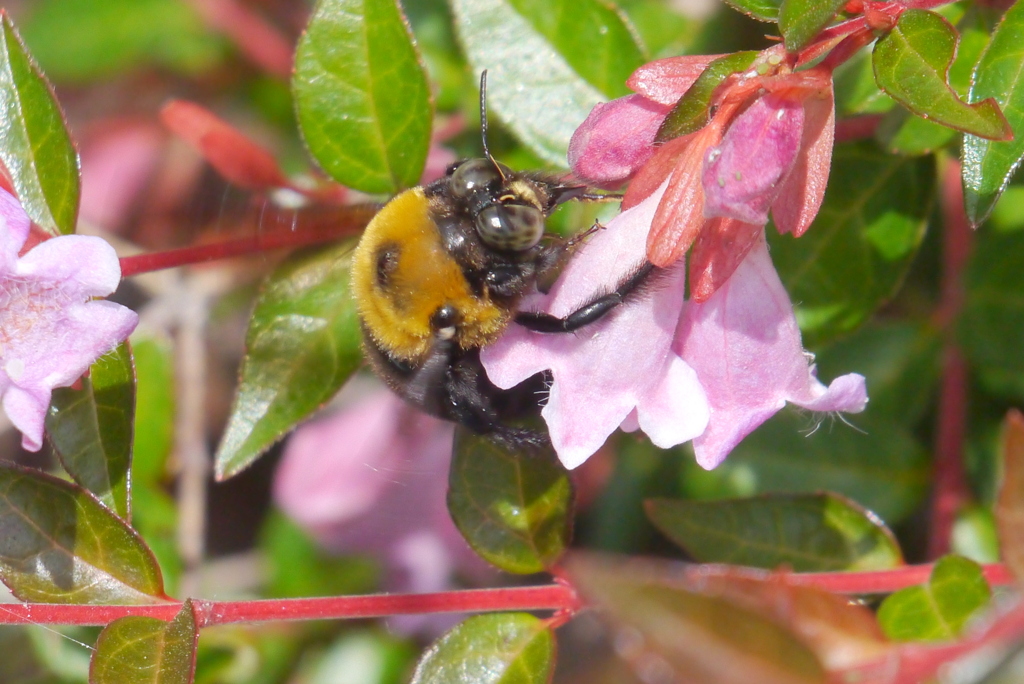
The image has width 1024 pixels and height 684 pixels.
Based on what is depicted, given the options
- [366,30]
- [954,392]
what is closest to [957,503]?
[954,392]

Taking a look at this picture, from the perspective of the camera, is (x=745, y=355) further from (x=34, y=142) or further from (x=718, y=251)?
(x=34, y=142)

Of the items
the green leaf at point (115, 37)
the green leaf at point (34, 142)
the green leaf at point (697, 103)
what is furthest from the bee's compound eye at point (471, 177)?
the green leaf at point (115, 37)

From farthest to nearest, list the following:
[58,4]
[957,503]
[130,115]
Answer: [130,115], [58,4], [957,503]

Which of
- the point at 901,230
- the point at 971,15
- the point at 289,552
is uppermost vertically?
the point at 971,15

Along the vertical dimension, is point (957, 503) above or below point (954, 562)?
below

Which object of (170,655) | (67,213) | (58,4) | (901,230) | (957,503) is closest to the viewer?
(170,655)

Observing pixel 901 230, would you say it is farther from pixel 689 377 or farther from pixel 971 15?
pixel 689 377

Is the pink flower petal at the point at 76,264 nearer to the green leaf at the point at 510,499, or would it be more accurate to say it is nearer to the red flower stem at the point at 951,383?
the green leaf at the point at 510,499

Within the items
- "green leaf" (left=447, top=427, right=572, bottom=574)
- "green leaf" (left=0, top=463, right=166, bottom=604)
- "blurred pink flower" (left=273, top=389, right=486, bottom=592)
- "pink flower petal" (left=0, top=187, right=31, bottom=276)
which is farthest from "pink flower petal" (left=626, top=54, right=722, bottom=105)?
"blurred pink flower" (left=273, top=389, right=486, bottom=592)
